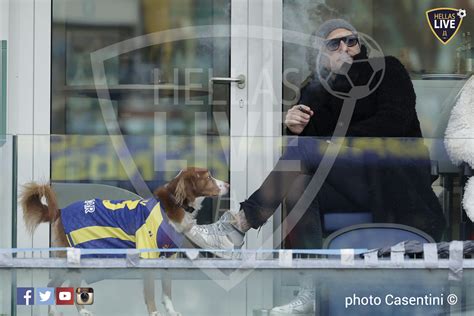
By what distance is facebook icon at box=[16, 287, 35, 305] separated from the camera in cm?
518

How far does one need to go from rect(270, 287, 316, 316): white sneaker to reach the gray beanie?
4.79 feet

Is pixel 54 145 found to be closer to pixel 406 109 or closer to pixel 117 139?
pixel 117 139

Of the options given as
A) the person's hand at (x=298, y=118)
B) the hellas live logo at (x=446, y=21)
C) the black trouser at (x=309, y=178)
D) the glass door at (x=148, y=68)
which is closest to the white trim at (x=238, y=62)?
the glass door at (x=148, y=68)

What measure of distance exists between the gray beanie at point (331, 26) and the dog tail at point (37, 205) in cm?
A: 172

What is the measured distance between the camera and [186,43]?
5.78 meters

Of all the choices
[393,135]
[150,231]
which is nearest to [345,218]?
[393,135]

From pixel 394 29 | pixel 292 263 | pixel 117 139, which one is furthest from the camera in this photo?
pixel 394 29

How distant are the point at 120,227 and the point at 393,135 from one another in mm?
1487

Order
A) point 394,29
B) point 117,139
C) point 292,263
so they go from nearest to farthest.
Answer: point 292,263 < point 117,139 < point 394,29

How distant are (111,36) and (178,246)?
1291mm

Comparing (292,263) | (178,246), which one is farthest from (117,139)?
(292,263)

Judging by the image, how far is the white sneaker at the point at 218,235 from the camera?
536 cm

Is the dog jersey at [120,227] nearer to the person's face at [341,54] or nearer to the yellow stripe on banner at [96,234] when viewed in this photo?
the yellow stripe on banner at [96,234]

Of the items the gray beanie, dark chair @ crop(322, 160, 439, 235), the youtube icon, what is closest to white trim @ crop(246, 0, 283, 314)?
the gray beanie
